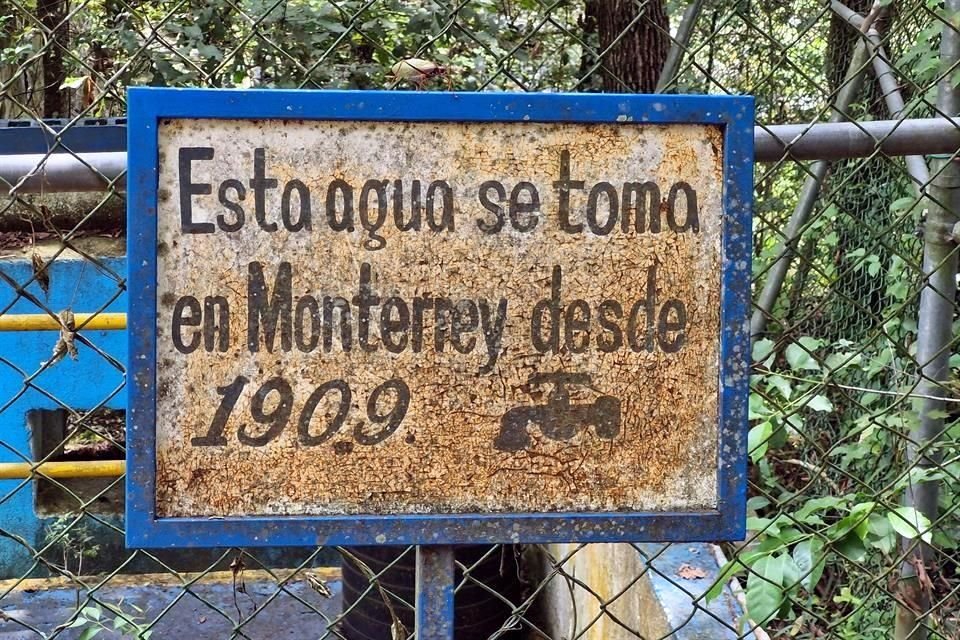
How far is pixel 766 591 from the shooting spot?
158cm

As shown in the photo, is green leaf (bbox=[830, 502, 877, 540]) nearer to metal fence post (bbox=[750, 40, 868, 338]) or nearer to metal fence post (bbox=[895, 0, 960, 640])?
metal fence post (bbox=[895, 0, 960, 640])

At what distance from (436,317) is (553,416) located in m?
0.20

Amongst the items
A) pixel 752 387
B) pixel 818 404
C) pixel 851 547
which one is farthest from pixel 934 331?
pixel 851 547

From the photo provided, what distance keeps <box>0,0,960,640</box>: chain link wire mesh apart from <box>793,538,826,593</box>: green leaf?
6 centimetres

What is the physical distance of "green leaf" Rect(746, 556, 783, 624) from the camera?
1570 mm

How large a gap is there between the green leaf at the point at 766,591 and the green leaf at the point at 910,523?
0.23 m

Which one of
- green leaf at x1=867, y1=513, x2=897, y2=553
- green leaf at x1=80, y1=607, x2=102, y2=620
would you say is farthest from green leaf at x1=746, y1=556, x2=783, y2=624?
green leaf at x1=80, y1=607, x2=102, y2=620

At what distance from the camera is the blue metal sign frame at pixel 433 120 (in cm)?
117

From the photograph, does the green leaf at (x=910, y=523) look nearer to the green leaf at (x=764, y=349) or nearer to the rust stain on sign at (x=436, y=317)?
the green leaf at (x=764, y=349)

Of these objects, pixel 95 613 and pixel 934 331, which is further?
pixel 95 613

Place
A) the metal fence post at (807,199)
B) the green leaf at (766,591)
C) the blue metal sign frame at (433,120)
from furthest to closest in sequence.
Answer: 1. the metal fence post at (807,199)
2. the green leaf at (766,591)
3. the blue metal sign frame at (433,120)

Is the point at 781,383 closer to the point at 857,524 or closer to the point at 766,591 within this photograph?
the point at 857,524

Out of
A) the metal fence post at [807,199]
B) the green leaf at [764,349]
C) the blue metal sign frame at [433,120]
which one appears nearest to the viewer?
the blue metal sign frame at [433,120]

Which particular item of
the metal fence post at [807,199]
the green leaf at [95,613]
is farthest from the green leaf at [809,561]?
the green leaf at [95,613]
